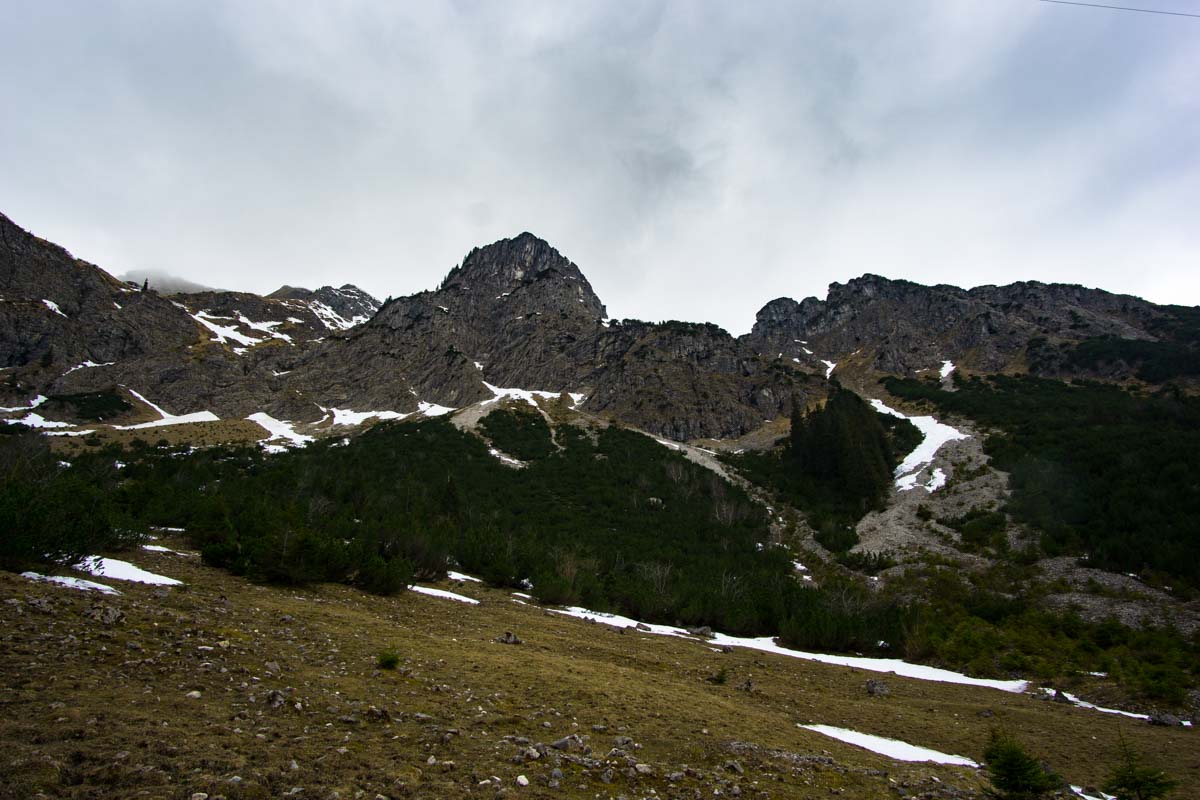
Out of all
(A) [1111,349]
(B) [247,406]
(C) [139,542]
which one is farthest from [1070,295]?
(B) [247,406]

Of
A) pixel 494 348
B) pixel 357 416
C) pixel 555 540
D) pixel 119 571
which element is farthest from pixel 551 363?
pixel 119 571

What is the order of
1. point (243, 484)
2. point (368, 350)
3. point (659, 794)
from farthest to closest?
point (368, 350) → point (243, 484) → point (659, 794)

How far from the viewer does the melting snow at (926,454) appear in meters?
57.8

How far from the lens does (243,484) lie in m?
43.5

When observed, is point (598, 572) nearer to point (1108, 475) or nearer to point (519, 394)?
point (1108, 475)

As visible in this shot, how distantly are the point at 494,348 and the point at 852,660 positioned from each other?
118m

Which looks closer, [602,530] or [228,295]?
[602,530]

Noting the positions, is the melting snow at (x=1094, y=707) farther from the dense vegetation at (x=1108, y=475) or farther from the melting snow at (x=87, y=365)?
the melting snow at (x=87, y=365)

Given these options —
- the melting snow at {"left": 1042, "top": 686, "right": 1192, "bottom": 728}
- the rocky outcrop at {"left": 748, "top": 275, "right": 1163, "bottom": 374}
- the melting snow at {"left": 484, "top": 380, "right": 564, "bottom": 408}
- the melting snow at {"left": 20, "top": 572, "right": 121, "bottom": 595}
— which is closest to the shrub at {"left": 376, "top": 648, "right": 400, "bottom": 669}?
the melting snow at {"left": 20, "top": 572, "right": 121, "bottom": 595}

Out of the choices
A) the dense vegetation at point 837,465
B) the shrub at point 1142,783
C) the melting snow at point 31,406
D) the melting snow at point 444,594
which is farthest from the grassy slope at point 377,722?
the melting snow at point 31,406

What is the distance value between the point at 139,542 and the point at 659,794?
18205 millimetres

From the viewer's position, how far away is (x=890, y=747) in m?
10.2

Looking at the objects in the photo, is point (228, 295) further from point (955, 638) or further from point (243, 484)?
point (955, 638)

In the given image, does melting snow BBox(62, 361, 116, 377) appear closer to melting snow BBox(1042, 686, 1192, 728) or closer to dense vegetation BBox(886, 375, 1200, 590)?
melting snow BBox(1042, 686, 1192, 728)
